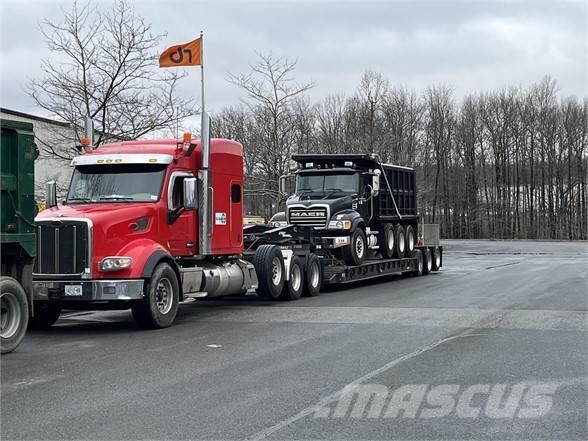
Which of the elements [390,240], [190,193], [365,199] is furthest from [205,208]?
[390,240]

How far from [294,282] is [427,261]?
9.79 meters

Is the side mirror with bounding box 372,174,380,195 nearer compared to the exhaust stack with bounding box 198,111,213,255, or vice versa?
the exhaust stack with bounding box 198,111,213,255

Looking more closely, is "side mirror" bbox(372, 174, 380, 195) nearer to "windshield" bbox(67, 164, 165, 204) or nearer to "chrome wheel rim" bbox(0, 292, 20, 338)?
"windshield" bbox(67, 164, 165, 204)

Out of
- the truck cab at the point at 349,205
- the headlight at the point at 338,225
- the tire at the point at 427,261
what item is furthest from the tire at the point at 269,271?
the tire at the point at 427,261

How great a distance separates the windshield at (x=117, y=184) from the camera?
42.3 ft

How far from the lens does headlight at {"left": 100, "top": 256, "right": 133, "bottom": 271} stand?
11.5 metres

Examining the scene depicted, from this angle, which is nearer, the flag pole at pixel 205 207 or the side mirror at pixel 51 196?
the side mirror at pixel 51 196

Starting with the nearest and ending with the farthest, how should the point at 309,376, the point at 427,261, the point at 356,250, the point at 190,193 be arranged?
1. the point at 309,376
2. the point at 190,193
3. the point at 356,250
4. the point at 427,261

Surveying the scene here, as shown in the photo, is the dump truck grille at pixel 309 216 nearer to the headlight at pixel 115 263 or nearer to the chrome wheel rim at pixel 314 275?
the chrome wheel rim at pixel 314 275

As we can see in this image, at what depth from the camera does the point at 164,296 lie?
12422mm

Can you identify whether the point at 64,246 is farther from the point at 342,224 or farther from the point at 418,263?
the point at 418,263

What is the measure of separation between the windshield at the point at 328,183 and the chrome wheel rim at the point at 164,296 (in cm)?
906

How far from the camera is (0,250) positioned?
974cm

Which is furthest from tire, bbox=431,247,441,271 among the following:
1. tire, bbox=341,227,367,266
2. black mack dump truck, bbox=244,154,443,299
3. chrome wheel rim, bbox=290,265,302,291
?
chrome wheel rim, bbox=290,265,302,291
